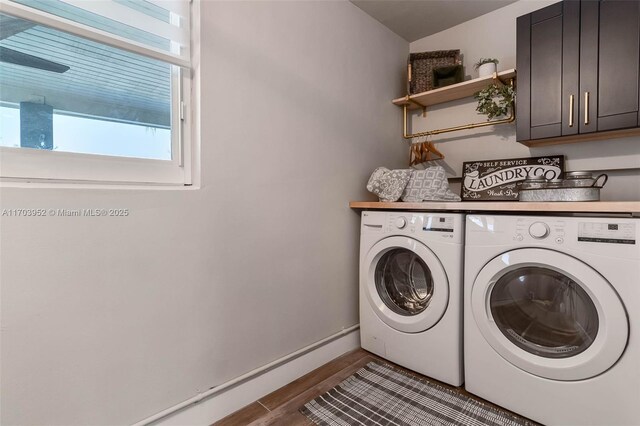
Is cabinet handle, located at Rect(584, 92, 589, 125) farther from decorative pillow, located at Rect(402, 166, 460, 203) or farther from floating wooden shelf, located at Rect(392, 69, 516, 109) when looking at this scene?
decorative pillow, located at Rect(402, 166, 460, 203)

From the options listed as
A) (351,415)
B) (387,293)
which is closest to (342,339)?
Result: (387,293)

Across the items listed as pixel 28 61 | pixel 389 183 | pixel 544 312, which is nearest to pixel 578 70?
pixel 389 183

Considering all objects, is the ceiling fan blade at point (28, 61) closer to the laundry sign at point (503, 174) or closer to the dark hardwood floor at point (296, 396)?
the dark hardwood floor at point (296, 396)

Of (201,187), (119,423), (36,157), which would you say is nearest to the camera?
(36,157)

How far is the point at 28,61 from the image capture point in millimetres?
1021

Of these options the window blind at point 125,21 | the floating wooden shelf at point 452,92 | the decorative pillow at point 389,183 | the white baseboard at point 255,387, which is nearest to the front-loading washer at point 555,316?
the decorative pillow at point 389,183

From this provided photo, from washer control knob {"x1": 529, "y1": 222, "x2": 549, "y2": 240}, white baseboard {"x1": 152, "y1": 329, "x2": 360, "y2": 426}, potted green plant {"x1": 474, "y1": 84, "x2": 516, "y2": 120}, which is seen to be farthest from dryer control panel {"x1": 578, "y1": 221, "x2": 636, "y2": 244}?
white baseboard {"x1": 152, "y1": 329, "x2": 360, "y2": 426}

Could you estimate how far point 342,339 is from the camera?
6.57 ft

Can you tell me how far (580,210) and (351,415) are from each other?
131 cm

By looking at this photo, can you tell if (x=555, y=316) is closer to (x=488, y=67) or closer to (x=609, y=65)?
(x=609, y=65)

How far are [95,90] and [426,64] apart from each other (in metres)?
2.07

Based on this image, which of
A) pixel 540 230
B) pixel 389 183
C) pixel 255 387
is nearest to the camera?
pixel 540 230

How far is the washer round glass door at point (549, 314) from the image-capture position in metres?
1.17

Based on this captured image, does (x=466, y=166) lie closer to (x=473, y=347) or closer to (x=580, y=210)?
(x=580, y=210)
